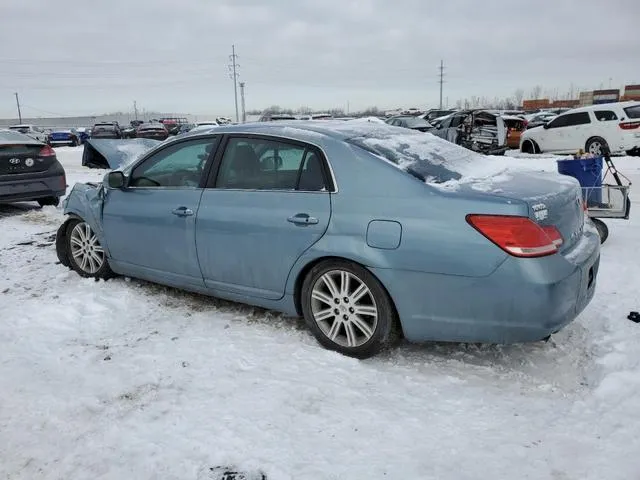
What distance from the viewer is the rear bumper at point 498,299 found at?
9.22 ft

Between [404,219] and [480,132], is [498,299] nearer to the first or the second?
[404,219]

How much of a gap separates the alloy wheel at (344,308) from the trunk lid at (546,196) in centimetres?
92

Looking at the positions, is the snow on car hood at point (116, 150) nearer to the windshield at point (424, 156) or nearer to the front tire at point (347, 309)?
the windshield at point (424, 156)

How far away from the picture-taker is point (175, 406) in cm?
291

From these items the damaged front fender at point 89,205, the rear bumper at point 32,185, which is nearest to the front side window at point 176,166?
the damaged front fender at point 89,205

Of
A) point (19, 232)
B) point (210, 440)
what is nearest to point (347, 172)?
point (210, 440)

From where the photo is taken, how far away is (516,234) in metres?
2.82

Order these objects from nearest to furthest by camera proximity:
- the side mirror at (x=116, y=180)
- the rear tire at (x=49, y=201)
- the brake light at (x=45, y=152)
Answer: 1. the side mirror at (x=116, y=180)
2. the brake light at (x=45, y=152)
3. the rear tire at (x=49, y=201)

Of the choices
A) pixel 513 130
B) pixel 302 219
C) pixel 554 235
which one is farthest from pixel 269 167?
pixel 513 130

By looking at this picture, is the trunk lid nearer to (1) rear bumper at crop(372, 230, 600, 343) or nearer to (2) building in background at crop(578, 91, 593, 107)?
(1) rear bumper at crop(372, 230, 600, 343)

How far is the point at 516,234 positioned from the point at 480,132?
15.6 meters

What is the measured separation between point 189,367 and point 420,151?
210 cm

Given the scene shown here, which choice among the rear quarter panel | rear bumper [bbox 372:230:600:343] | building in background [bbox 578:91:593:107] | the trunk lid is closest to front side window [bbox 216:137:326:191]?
the rear quarter panel

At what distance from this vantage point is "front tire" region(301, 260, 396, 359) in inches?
127
